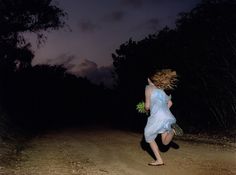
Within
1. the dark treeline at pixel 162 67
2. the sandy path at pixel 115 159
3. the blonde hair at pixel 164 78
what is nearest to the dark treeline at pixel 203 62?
the dark treeline at pixel 162 67

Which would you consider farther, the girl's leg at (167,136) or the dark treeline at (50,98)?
the dark treeline at (50,98)

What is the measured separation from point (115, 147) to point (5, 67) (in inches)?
651

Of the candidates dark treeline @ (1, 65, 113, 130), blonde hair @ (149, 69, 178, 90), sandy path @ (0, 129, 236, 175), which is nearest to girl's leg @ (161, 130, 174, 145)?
sandy path @ (0, 129, 236, 175)

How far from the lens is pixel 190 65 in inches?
727

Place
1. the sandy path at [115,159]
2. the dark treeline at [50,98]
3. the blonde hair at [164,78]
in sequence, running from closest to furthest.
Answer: the sandy path at [115,159] < the blonde hair at [164,78] < the dark treeline at [50,98]

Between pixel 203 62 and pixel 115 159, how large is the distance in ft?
29.1

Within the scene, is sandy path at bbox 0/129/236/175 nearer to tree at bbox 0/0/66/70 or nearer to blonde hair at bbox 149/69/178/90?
blonde hair at bbox 149/69/178/90

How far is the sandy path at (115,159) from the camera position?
29.1ft

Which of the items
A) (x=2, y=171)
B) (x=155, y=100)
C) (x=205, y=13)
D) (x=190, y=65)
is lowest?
(x=2, y=171)

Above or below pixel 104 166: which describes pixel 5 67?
above

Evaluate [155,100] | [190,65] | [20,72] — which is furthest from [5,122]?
[20,72]

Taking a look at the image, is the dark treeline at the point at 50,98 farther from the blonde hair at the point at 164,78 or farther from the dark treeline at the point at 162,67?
the blonde hair at the point at 164,78

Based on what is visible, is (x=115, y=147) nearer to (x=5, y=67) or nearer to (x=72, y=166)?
(x=72, y=166)

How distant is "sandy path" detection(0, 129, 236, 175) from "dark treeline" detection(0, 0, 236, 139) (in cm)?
480
